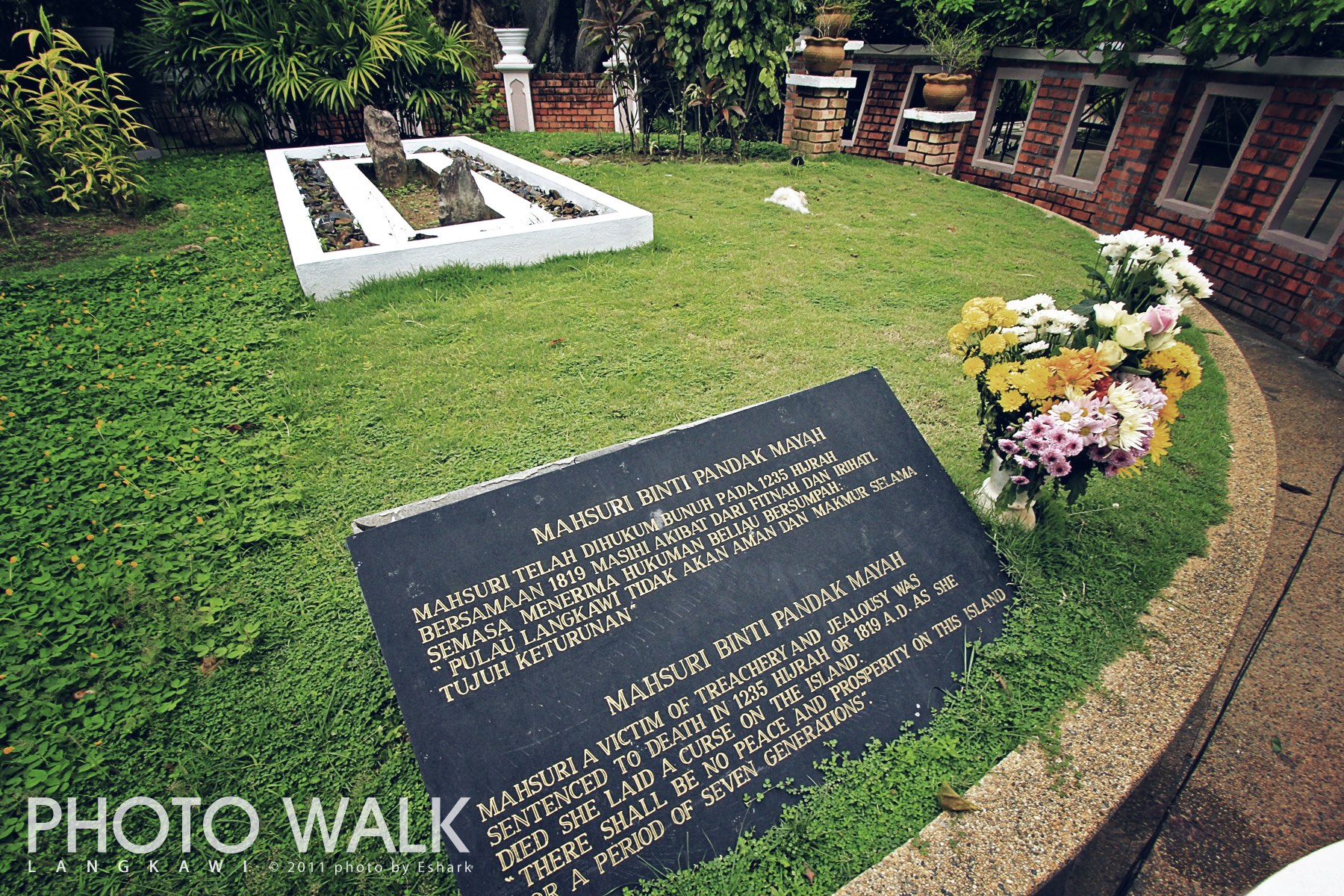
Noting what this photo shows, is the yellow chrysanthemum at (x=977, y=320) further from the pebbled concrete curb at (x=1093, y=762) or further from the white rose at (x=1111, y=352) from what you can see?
the pebbled concrete curb at (x=1093, y=762)

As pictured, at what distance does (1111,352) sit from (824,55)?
8512 mm

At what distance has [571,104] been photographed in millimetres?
12109

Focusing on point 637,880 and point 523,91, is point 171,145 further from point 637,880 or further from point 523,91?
point 637,880

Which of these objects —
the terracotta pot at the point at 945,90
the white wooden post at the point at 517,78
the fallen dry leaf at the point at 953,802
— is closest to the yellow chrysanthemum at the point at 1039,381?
the fallen dry leaf at the point at 953,802

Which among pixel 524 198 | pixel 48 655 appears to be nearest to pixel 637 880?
pixel 48 655

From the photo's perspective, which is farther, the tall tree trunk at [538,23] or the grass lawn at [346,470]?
the tall tree trunk at [538,23]

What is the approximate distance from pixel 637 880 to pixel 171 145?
41.5 feet

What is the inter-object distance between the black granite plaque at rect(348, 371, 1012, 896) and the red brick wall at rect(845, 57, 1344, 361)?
16.8ft

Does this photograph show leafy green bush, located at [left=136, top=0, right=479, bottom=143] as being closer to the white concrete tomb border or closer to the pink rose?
the white concrete tomb border

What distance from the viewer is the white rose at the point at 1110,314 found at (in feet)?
7.15

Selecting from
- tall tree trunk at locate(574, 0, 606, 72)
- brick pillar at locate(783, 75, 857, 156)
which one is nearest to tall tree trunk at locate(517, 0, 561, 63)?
tall tree trunk at locate(574, 0, 606, 72)

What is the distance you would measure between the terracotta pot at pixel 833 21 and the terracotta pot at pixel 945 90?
1329 millimetres

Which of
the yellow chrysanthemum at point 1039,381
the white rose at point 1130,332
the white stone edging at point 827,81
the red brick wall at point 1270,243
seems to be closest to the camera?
the white rose at point 1130,332

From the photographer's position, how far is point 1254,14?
521cm
